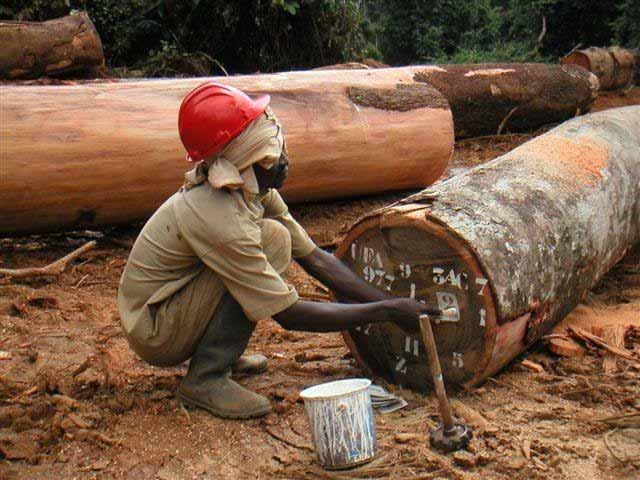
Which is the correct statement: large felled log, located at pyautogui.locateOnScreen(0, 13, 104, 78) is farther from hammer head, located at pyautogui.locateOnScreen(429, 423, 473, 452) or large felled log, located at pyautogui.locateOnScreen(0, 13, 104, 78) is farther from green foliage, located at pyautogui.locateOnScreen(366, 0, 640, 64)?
green foliage, located at pyautogui.locateOnScreen(366, 0, 640, 64)

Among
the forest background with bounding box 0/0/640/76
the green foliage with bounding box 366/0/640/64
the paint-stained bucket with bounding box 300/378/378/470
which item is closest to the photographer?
the paint-stained bucket with bounding box 300/378/378/470

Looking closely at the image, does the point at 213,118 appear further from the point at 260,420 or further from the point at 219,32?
the point at 219,32

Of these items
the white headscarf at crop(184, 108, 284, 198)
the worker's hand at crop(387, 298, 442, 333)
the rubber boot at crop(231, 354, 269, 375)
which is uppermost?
the white headscarf at crop(184, 108, 284, 198)

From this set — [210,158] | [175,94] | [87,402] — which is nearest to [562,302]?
[210,158]

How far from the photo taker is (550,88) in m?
8.07

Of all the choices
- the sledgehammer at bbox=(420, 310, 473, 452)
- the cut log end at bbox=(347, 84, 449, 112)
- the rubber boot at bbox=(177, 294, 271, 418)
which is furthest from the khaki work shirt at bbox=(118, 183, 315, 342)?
the cut log end at bbox=(347, 84, 449, 112)

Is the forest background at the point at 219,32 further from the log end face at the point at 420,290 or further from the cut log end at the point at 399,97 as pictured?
the log end face at the point at 420,290

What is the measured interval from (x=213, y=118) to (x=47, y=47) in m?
4.69

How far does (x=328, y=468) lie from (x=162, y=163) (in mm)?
2500

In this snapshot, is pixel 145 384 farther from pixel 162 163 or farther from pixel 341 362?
pixel 162 163

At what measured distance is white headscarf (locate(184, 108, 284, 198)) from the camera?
2.85 meters

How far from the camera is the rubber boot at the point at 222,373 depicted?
10.2 feet

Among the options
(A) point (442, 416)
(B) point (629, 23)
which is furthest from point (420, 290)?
(B) point (629, 23)

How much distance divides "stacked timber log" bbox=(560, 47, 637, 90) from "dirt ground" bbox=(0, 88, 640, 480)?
325 inches
